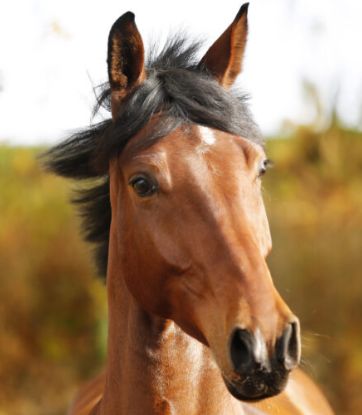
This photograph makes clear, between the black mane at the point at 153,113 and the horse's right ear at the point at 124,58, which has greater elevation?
the horse's right ear at the point at 124,58

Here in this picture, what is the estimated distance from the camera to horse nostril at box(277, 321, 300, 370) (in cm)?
212

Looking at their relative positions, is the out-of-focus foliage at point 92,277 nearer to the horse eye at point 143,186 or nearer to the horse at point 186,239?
the horse at point 186,239

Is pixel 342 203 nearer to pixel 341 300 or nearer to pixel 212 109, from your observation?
pixel 341 300

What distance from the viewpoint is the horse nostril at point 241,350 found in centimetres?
213

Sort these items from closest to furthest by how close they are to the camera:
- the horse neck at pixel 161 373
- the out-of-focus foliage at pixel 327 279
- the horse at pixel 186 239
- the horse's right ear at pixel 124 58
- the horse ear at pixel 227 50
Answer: the horse at pixel 186 239, the horse neck at pixel 161 373, the horse's right ear at pixel 124 58, the horse ear at pixel 227 50, the out-of-focus foliage at pixel 327 279

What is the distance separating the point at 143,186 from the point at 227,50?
34.1 inches

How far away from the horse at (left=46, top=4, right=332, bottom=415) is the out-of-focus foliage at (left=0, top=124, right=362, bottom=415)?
6.00 m

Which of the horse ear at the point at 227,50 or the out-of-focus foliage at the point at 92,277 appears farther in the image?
the out-of-focus foliage at the point at 92,277

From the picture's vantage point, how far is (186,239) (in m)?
2.48

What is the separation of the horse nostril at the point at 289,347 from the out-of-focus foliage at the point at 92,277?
6734 mm

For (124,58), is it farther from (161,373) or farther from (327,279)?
(327,279)

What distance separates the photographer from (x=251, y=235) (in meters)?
2.38

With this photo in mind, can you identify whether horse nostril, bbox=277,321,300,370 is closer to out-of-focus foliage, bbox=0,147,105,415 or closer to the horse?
the horse

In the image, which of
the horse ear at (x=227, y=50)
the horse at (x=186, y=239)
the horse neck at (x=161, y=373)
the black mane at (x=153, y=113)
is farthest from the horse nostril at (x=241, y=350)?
the horse ear at (x=227, y=50)
